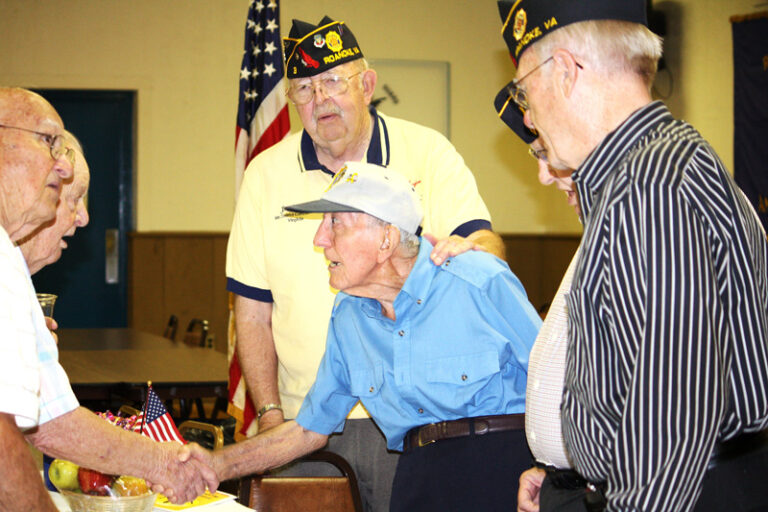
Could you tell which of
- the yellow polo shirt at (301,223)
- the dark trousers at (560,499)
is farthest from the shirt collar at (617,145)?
the yellow polo shirt at (301,223)

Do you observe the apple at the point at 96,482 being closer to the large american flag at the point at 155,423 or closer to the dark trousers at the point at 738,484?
the large american flag at the point at 155,423

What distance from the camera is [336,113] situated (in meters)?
3.08

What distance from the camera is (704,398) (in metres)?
1.27

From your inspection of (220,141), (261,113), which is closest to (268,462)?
(261,113)

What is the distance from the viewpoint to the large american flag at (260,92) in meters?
4.72

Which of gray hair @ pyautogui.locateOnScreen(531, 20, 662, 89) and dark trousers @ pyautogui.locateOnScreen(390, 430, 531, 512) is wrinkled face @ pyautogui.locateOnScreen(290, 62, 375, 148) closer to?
dark trousers @ pyautogui.locateOnScreen(390, 430, 531, 512)

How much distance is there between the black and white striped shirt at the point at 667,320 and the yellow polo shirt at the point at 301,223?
171 centimetres

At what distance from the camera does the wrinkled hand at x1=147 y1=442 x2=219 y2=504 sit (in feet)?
7.18

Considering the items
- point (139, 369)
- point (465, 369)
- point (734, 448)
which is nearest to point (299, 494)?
point (465, 369)

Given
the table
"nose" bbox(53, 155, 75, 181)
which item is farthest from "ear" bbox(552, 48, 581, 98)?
the table

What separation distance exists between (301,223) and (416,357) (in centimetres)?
98

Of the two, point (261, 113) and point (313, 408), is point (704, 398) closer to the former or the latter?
point (313, 408)

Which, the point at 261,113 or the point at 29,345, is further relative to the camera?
the point at 261,113

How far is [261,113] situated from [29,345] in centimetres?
333
